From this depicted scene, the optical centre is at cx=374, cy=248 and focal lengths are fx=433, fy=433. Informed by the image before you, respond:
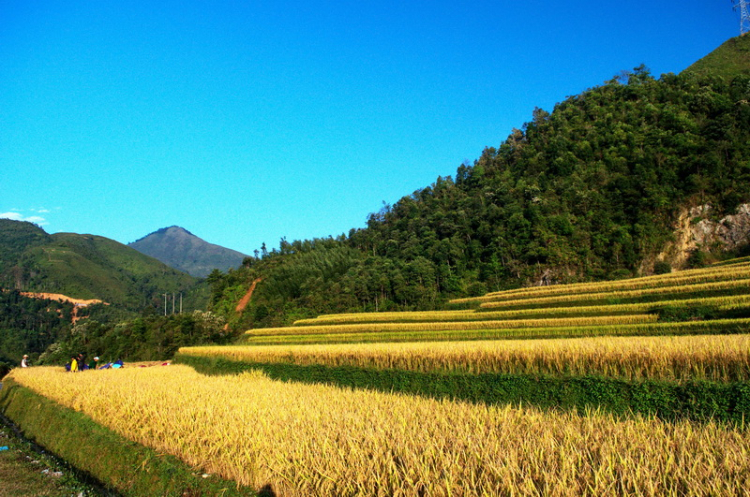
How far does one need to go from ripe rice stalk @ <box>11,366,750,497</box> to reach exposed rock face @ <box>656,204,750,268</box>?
156 feet

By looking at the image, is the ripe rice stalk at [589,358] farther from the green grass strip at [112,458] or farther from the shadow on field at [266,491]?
the green grass strip at [112,458]

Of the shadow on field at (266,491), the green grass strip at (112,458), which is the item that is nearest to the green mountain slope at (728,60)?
the shadow on field at (266,491)

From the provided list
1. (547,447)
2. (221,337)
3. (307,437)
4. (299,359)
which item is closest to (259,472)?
(307,437)

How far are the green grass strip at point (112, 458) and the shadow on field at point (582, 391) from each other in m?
4.27

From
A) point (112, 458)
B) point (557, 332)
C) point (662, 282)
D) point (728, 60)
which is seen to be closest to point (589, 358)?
point (557, 332)

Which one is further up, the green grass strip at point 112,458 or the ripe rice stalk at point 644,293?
the ripe rice stalk at point 644,293

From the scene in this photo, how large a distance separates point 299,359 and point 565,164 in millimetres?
56380

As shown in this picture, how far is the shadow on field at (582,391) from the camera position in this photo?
7.47 meters

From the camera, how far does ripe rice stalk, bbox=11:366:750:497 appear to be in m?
3.67

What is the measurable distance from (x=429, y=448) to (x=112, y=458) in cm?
606

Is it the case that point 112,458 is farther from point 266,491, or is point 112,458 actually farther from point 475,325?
point 475,325

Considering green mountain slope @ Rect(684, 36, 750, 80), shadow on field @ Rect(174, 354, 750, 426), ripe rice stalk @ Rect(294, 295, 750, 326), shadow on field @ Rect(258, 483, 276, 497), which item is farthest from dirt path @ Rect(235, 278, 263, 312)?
green mountain slope @ Rect(684, 36, 750, 80)

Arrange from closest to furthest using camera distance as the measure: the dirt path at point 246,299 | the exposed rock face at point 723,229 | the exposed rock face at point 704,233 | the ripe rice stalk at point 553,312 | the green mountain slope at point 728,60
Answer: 1. the ripe rice stalk at point 553,312
2. the exposed rock face at point 723,229
3. the exposed rock face at point 704,233
4. the dirt path at point 246,299
5. the green mountain slope at point 728,60

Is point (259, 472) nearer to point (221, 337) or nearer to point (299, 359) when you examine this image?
point (299, 359)
